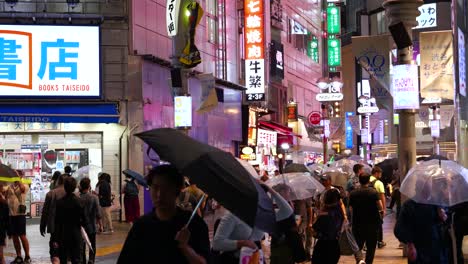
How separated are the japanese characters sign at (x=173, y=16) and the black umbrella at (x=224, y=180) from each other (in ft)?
72.5

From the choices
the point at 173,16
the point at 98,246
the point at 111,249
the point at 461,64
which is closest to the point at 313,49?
the point at 173,16

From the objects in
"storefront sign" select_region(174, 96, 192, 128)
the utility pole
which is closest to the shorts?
the utility pole

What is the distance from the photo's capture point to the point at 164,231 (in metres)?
5.16

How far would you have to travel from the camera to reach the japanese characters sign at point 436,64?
72.7 ft

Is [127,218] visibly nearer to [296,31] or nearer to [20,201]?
[20,201]

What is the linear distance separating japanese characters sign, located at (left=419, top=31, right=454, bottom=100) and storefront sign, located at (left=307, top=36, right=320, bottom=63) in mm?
37757

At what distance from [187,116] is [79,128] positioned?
4003 mm

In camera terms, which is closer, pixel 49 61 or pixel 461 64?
pixel 461 64

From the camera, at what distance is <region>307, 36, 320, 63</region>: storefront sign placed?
60787mm

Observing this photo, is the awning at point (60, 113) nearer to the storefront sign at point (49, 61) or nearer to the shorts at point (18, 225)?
the storefront sign at point (49, 61)

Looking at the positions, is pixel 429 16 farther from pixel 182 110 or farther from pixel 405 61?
pixel 405 61

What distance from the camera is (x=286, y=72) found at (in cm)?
5156

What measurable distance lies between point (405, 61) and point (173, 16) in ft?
39.0

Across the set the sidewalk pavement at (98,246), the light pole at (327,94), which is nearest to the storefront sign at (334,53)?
the light pole at (327,94)
